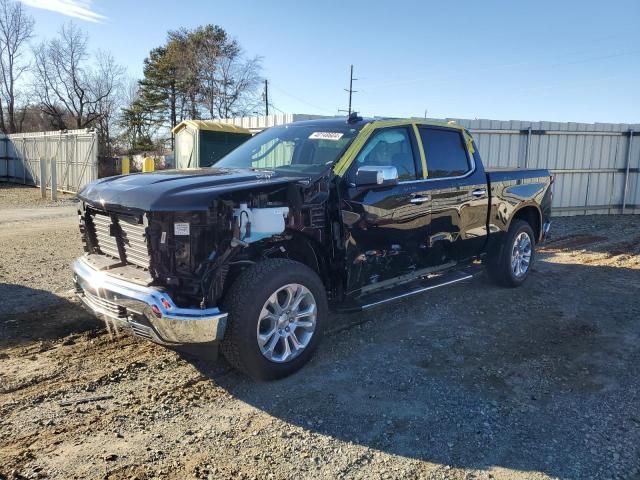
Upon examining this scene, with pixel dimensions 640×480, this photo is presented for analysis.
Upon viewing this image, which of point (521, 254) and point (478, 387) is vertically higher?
point (521, 254)

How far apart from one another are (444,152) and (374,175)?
1679 millimetres

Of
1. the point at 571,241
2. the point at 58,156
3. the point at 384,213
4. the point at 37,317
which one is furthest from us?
the point at 58,156

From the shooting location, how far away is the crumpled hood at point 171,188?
3.50m

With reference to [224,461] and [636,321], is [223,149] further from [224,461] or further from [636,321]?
[224,461]

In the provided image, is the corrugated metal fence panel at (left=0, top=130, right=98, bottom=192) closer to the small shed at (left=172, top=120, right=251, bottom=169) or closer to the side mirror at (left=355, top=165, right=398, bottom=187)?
the small shed at (left=172, top=120, right=251, bottom=169)

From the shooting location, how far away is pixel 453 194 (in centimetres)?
560

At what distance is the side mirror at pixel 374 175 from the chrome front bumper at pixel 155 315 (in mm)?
1674

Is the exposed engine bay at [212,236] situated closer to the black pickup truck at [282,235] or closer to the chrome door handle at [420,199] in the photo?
the black pickup truck at [282,235]

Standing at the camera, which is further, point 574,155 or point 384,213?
point 574,155

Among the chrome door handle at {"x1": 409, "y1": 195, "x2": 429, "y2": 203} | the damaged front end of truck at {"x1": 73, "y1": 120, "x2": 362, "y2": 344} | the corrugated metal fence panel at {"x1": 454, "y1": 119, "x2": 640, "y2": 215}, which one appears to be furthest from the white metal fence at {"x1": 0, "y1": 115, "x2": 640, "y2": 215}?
the damaged front end of truck at {"x1": 73, "y1": 120, "x2": 362, "y2": 344}

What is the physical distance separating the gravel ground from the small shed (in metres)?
7.89

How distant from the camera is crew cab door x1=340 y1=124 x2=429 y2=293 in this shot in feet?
14.7

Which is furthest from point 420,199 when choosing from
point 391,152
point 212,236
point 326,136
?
point 212,236

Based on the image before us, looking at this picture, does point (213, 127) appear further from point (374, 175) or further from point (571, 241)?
point (374, 175)
